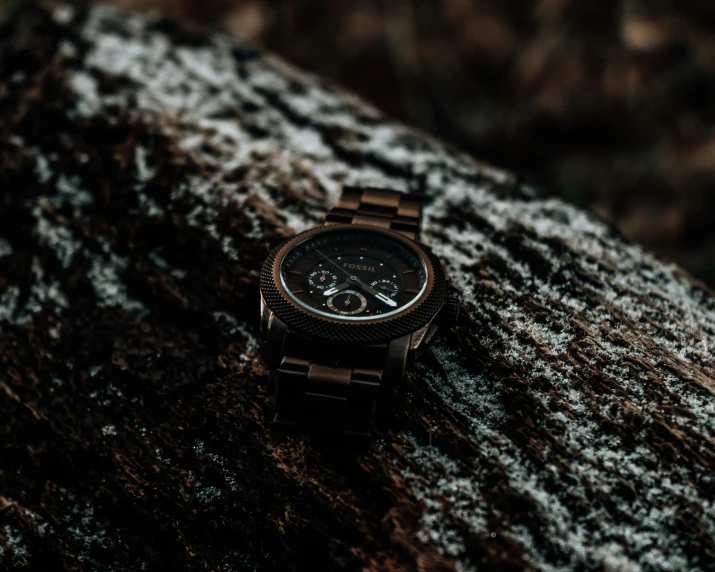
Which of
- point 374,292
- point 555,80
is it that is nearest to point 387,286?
point 374,292

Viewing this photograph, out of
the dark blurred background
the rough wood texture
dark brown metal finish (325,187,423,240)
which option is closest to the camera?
the rough wood texture

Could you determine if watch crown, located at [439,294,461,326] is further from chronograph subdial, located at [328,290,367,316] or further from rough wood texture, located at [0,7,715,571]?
chronograph subdial, located at [328,290,367,316]

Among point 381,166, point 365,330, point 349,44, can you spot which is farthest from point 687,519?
point 349,44

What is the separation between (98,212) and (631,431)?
1689 mm

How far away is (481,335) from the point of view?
5.33ft

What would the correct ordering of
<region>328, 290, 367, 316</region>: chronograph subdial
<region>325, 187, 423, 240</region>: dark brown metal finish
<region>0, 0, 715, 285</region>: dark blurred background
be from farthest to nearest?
<region>0, 0, 715, 285</region>: dark blurred background → <region>325, 187, 423, 240</region>: dark brown metal finish → <region>328, 290, 367, 316</region>: chronograph subdial

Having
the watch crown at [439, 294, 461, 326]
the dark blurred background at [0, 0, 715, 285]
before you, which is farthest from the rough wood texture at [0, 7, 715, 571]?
the dark blurred background at [0, 0, 715, 285]

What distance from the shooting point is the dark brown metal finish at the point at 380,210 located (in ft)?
5.74

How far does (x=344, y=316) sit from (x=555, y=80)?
2.95 metres

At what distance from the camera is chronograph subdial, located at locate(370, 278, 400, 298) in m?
1.56

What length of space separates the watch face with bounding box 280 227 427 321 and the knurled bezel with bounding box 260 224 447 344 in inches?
0.8

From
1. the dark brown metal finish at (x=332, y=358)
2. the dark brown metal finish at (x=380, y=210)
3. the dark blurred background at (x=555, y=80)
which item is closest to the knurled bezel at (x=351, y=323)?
the dark brown metal finish at (x=332, y=358)

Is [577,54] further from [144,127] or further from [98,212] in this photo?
[98,212]

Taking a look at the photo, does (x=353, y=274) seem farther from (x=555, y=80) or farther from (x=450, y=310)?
(x=555, y=80)
